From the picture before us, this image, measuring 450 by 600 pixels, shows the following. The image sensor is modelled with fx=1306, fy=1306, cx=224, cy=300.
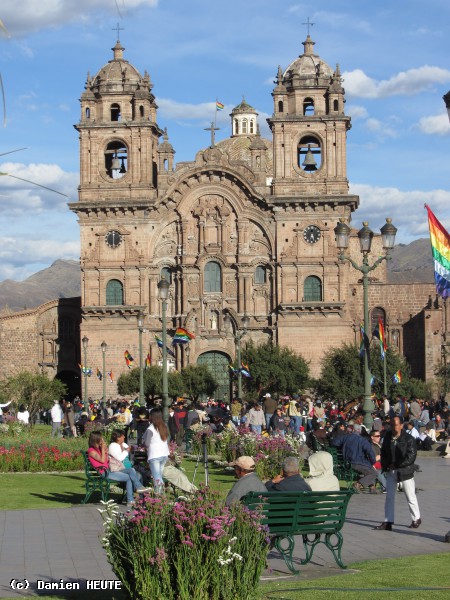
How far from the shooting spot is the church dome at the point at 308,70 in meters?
67.5

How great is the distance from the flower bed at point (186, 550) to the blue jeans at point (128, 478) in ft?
29.0

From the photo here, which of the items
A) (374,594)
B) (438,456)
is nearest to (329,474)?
(374,594)

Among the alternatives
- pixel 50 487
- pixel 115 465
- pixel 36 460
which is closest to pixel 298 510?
pixel 115 465

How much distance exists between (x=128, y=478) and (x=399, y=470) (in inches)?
172

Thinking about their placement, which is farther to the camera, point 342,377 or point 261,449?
point 342,377

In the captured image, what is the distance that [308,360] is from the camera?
6588 centimetres

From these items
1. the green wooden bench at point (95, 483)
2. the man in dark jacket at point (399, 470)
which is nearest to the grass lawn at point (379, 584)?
the man in dark jacket at point (399, 470)

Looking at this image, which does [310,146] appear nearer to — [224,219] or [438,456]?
[224,219]

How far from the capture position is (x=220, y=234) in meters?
68.2

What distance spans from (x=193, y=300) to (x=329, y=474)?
174 feet

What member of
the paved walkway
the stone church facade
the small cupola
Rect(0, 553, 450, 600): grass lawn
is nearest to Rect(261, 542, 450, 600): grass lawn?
Rect(0, 553, 450, 600): grass lawn

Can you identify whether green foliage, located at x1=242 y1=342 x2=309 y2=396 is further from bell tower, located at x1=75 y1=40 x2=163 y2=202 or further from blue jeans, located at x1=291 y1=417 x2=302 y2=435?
blue jeans, located at x1=291 y1=417 x2=302 y2=435

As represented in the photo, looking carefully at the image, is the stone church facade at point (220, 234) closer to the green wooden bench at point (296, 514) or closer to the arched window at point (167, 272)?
the arched window at point (167, 272)

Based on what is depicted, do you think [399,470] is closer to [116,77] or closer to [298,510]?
[298,510]
